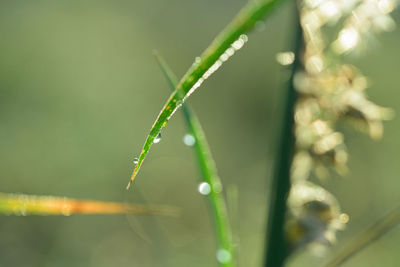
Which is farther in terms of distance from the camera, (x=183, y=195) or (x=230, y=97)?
(x=230, y=97)

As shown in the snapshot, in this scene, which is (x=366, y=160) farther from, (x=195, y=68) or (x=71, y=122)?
(x=195, y=68)

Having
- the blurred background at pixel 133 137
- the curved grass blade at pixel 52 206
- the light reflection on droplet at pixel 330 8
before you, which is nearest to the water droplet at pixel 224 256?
the curved grass blade at pixel 52 206

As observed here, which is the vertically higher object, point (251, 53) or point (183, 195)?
point (251, 53)

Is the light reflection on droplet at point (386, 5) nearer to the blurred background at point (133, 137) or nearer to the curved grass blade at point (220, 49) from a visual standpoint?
the curved grass blade at point (220, 49)

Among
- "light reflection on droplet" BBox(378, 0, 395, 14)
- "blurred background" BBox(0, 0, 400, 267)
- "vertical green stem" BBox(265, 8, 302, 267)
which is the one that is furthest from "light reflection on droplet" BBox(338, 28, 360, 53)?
"blurred background" BBox(0, 0, 400, 267)

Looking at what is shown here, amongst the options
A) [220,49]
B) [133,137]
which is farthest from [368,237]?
[133,137]

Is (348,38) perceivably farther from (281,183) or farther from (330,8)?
(281,183)

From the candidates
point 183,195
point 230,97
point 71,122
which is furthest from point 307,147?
point 230,97
